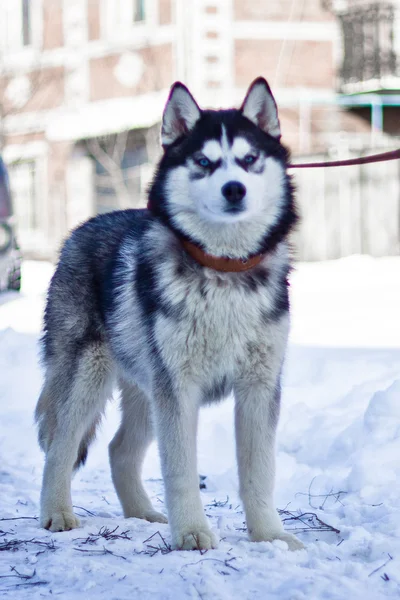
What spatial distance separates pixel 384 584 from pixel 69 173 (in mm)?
17671

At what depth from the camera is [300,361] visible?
689 centimetres

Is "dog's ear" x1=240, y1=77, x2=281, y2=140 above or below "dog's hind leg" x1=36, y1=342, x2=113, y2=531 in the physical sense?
above

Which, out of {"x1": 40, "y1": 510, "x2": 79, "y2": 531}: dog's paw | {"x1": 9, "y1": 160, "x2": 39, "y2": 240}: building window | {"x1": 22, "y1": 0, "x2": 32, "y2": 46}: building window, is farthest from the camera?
{"x1": 9, "y1": 160, "x2": 39, "y2": 240}: building window

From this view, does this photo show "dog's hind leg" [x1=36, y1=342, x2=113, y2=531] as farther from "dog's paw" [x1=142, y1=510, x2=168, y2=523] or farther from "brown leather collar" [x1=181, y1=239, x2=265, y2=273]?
"brown leather collar" [x1=181, y1=239, x2=265, y2=273]

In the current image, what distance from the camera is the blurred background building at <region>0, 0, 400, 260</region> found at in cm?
1756

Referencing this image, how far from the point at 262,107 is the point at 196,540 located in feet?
5.63

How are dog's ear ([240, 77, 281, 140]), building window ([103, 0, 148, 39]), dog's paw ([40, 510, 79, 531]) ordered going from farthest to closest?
building window ([103, 0, 148, 39]) < dog's paw ([40, 510, 79, 531]) < dog's ear ([240, 77, 281, 140])

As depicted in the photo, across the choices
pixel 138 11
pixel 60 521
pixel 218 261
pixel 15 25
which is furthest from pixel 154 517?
pixel 15 25

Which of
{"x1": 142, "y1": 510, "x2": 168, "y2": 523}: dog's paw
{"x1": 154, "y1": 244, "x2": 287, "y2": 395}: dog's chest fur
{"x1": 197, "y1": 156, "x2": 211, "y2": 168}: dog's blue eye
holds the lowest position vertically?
{"x1": 142, "y1": 510, "x2": 168, "y2": 523}: dog's paw

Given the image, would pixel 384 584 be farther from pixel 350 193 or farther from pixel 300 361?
pixel 350 193

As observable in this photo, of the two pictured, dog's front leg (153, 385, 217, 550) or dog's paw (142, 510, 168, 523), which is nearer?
dog's front leg (153, 385, 217, 550)

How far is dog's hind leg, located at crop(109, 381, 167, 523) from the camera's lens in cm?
425

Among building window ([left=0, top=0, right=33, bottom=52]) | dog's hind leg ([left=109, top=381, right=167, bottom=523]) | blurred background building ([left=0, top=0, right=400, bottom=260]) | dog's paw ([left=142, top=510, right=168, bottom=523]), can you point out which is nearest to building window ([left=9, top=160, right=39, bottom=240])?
blurred background building ([left=0, top=0, right=400, bottom=260])

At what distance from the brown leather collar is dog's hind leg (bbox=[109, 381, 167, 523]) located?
108 cm
